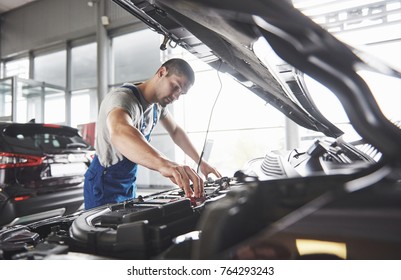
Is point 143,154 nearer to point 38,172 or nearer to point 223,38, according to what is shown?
point 223,38

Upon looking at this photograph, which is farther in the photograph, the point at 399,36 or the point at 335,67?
the point at 399,36

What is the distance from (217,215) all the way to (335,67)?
30 centimetres

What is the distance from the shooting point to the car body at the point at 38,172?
1690mm

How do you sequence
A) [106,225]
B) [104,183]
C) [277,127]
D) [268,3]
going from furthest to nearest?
[277,127] → [104,183] → [106,225] → [268,3]

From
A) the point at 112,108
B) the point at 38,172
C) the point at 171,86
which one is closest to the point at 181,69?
the point at 171,86

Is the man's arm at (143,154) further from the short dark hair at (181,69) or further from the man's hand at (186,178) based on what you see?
the short dark hair at (181,69)

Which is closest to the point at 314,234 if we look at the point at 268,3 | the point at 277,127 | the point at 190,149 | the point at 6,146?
the point at 268,3

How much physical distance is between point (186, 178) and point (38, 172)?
145 cm

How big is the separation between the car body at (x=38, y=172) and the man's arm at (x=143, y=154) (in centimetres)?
106

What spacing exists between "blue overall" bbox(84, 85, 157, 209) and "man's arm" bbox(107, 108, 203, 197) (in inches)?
11.6

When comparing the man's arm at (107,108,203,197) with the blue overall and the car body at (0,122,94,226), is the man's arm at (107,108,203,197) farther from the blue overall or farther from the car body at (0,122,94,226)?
the car body at (0,122,94,226)

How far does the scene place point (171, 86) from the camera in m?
1.24

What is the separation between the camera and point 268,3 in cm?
44
